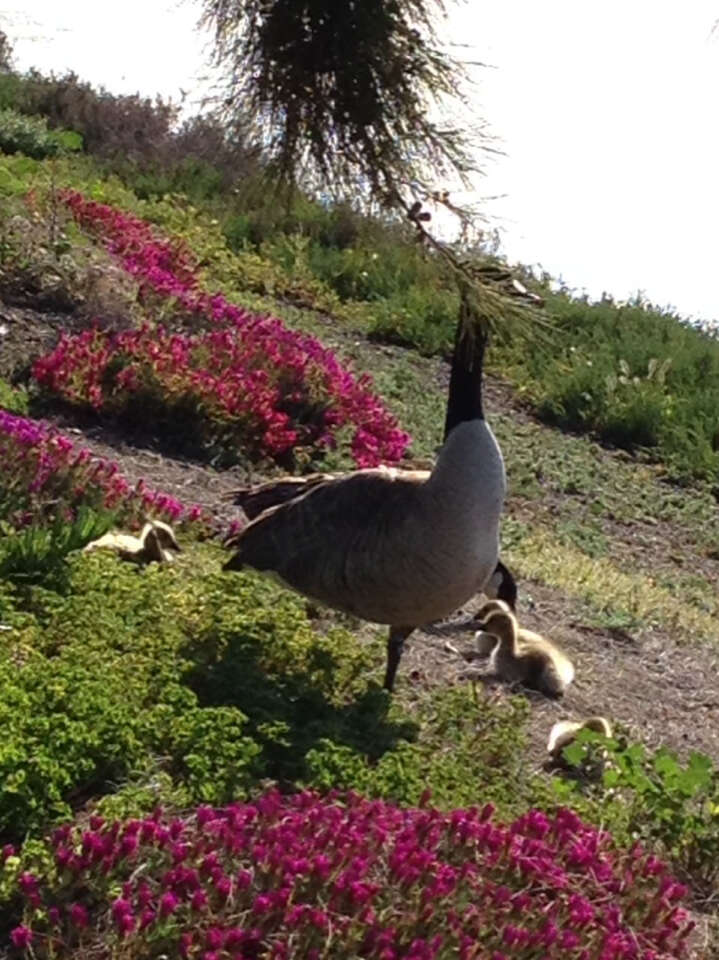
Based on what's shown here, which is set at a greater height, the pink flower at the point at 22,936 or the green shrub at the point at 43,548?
the green shrub at the point at 43,548

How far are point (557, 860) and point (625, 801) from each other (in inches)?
55.1

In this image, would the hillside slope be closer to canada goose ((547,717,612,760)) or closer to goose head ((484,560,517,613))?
canada goose ((547,717,612,760))

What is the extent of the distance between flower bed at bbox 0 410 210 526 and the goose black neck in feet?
6.34

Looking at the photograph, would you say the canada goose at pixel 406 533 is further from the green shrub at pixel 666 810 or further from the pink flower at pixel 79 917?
the pink flower at pixel 79 917

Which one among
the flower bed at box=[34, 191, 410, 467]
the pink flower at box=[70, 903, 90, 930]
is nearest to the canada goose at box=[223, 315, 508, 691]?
the pink flower at box=[70, 903, 90, 930]

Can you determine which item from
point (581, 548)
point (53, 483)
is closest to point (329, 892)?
point (53, 483)

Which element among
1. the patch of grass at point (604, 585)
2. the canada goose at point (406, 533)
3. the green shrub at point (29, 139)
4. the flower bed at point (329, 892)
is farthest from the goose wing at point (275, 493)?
the green shrub at point (29, 139)

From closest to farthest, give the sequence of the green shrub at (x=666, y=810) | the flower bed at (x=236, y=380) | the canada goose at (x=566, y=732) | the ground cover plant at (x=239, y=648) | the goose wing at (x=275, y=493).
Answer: the ground cover plant at (x=239, y=648) → the green shrub at (x=666, y=810) → the canada goose at (x=566, y=732) → the goose wing at (x=275, y=493) → the flower bed at (x=236, y=380)

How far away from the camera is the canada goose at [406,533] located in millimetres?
6020

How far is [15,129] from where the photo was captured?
20297 mm

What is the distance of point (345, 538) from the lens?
20.6 feet

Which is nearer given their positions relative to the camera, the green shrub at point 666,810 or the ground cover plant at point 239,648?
the ground cover plant at point 239,648

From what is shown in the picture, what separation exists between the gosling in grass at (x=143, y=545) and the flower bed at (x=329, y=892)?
2.71m

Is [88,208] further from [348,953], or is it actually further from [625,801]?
[348,953]
